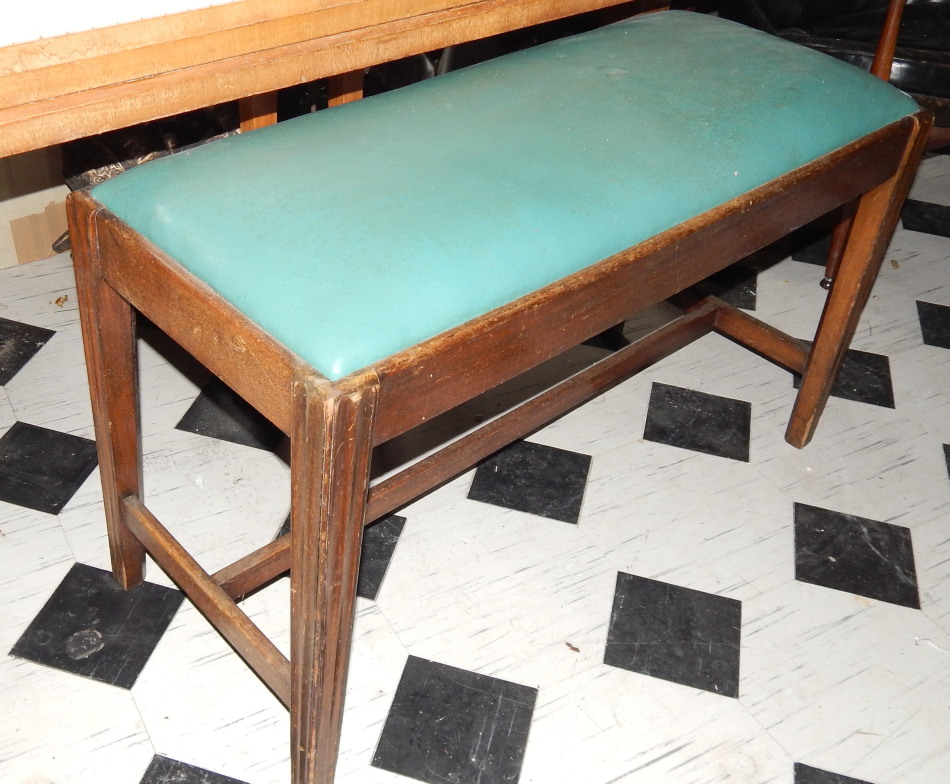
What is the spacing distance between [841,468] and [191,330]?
1171 millimetres

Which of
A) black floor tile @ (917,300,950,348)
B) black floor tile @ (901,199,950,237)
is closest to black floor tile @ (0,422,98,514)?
black floor tile @ (917,300,950,348)

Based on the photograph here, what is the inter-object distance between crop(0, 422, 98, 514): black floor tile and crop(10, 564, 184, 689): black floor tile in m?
0.15

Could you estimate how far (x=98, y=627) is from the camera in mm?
1349

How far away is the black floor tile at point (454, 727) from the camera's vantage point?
4.04 ft

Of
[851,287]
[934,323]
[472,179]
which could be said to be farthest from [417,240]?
[934,323]

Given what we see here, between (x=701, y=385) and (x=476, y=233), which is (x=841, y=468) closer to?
(x=701, y=385)

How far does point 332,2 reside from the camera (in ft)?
3.43

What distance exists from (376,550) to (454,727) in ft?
1.02

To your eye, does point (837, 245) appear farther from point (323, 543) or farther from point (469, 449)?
point (323, 543)

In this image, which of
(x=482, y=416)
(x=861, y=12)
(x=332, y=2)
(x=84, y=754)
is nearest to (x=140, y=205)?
(x=332, y=2)

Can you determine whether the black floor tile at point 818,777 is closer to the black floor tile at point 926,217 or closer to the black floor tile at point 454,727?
the black floor tile at point 454,727

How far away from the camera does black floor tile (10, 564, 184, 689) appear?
1.30m

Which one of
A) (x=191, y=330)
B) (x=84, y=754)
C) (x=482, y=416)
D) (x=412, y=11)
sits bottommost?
(x=84, y=754)

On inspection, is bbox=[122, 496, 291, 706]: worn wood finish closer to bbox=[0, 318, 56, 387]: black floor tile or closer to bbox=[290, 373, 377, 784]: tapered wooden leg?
bbox=[290, 373, 377, 784]: tapered wooden leg
